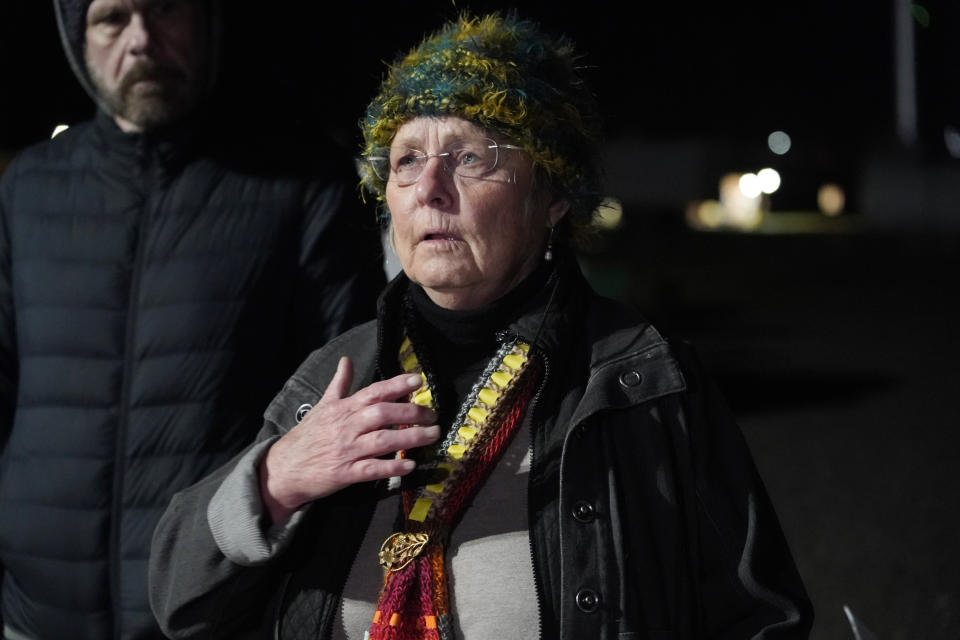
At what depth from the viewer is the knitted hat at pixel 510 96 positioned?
68.4 inches

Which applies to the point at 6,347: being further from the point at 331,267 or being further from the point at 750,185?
the point at 750,185

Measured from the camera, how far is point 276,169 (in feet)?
7.91

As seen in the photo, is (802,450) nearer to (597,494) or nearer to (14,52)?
(14,52)

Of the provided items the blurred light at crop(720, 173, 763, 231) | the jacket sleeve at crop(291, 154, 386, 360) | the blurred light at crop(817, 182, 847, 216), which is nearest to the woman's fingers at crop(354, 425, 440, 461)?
the jacket sleeve at crop(291, 154, 386, 360)

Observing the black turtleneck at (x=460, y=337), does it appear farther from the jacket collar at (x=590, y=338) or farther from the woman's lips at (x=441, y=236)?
the woman's lips at (x=441, y=236)

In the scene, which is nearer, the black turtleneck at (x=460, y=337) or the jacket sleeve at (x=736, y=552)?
the jacket sleeve at (x=736, y=552)

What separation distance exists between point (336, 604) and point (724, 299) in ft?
59.2

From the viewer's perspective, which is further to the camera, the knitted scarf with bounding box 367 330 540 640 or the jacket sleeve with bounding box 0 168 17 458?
the jacket sleeve with bounding box 0 168 17 458

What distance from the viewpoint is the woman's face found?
5.68 ft

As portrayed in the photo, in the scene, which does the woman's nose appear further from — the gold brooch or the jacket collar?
the gold brooch

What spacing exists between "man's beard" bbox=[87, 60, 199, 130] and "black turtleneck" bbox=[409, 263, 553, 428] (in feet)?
2.87

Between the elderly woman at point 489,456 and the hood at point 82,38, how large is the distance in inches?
29.3

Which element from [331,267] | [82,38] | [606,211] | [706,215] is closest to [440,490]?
[606,211]

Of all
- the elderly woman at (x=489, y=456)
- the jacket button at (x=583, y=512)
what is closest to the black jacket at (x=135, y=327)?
the elderly woman at (x=489, y=456)
